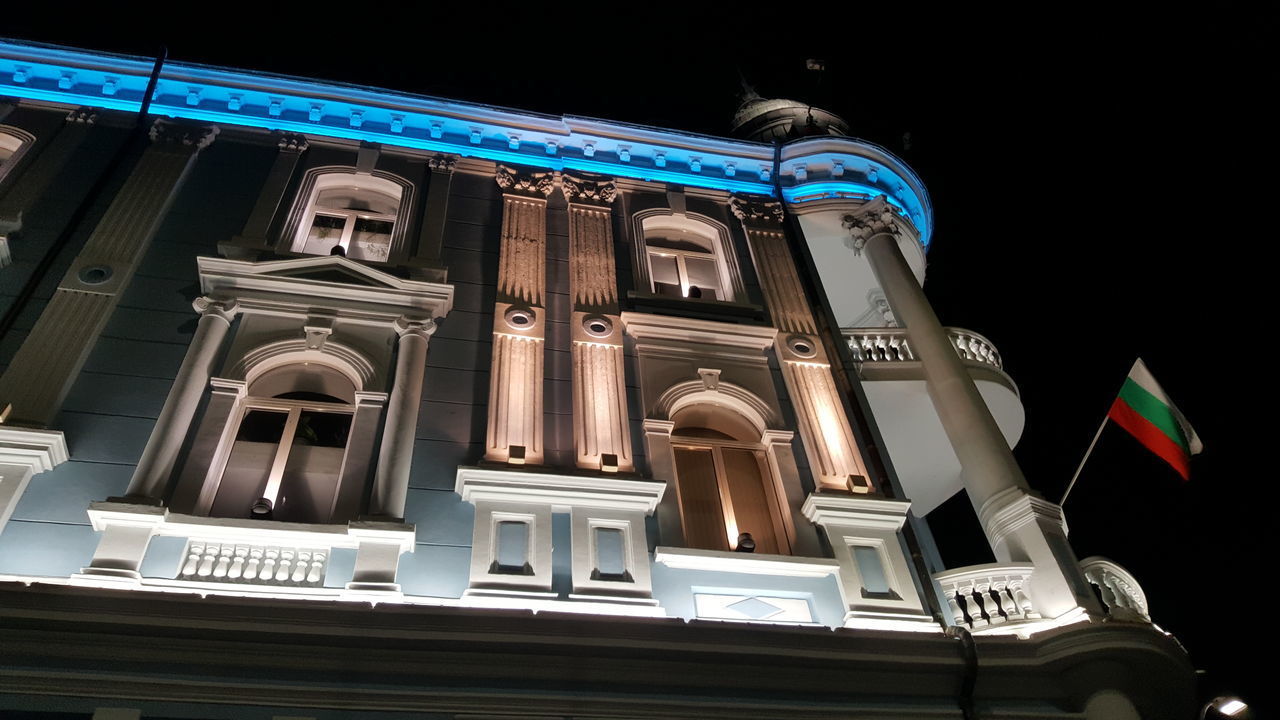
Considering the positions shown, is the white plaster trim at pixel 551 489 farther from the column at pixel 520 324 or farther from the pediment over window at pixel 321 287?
the pediment over window at pixel 321 287

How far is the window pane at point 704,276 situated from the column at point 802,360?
0.71 meters

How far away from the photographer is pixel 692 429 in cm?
1355

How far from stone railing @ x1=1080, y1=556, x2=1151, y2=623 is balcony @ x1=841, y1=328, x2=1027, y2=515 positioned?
4.27 meters

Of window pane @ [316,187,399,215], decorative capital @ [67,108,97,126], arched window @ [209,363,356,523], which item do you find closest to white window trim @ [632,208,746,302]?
window pane @ [316,187,399,215]

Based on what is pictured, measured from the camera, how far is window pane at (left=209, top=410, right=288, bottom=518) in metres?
11.0

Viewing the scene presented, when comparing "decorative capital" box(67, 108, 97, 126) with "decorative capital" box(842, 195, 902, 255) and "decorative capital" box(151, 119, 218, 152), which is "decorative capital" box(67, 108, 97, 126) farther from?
"decorative capital" box(842, 195, 902, 255)

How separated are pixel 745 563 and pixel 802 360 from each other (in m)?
4.09

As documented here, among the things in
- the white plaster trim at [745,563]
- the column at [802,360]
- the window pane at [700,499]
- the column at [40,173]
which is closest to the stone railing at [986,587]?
the white plaster trim at [745,563]

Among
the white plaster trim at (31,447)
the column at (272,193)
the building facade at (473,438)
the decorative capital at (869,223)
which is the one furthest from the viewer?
the decorative capital at (869,223)

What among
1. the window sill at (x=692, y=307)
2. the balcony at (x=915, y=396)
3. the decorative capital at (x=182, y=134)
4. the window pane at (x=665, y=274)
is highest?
the decorative capital at (x=182, y=134)

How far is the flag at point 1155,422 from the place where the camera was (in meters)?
14.5

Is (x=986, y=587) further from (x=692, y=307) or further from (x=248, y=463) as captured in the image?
(x=248, y=463)

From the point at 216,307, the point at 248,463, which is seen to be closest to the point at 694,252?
the point at 216,307

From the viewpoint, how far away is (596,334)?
13.9m
